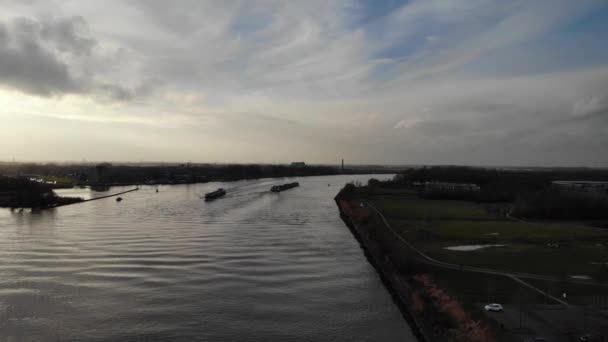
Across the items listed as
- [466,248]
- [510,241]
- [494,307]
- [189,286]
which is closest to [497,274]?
[494,307]

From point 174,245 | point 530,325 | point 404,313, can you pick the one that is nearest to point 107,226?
point 174,245

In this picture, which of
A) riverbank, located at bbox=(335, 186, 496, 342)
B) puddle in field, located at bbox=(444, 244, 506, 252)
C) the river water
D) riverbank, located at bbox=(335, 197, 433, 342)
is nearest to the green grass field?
puddle in field, located at bbox=(444, 244, 506, 252)

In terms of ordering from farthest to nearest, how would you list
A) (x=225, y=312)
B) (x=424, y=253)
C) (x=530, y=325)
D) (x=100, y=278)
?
(x=424, y=253) → (x=100, y=278) → (x=225, y=312) → (x=530, y=325)

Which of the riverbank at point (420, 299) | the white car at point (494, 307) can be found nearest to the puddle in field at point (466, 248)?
the riverbank at point (420, 299)

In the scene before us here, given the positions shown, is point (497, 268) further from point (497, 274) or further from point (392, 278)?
point (392, 278)

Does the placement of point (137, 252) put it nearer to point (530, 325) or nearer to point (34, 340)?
point (34, 340)

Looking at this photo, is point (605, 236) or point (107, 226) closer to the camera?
point (605, 236)

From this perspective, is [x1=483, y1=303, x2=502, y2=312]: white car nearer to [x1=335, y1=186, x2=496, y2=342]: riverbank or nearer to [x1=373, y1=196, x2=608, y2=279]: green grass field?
[x1=335, y1=186, x2=496, y2=342]: riverbank
